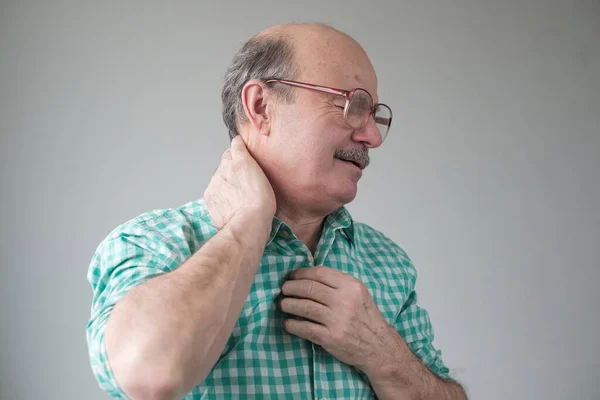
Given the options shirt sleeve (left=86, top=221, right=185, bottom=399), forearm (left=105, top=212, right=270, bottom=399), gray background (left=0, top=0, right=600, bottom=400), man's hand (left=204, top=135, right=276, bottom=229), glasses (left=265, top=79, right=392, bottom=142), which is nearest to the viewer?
forearm (left=105, top=212, right=270, bottom=399)

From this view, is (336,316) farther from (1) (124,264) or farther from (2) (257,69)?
(2) (257,69)

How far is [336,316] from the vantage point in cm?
121

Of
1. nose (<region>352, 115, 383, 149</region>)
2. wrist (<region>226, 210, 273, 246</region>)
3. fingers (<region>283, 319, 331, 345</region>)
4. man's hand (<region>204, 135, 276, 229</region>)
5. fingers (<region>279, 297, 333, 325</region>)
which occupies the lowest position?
fingers (<region>283, 319, 331, 345</region>)

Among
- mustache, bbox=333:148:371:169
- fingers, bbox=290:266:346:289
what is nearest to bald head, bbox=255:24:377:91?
mustache, bbox=333:148:371:169

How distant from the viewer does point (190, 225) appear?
4.18ft

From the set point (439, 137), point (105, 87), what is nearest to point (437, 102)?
point (439, 137)

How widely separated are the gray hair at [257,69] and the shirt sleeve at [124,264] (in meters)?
0.39

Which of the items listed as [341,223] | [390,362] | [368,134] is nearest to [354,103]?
[368,134]

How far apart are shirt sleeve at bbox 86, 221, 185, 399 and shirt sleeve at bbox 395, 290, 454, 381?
Result: 64 cm

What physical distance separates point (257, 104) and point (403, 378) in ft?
2.31

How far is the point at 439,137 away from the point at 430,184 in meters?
0.21

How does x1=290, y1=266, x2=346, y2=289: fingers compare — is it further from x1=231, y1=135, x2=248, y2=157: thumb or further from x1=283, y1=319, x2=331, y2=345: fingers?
x1=231, y1=135, x2=248, y2=157: thumb

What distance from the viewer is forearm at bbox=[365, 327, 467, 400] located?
128 centimetres

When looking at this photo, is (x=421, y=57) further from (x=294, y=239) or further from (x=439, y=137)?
(x=294, y=239)
